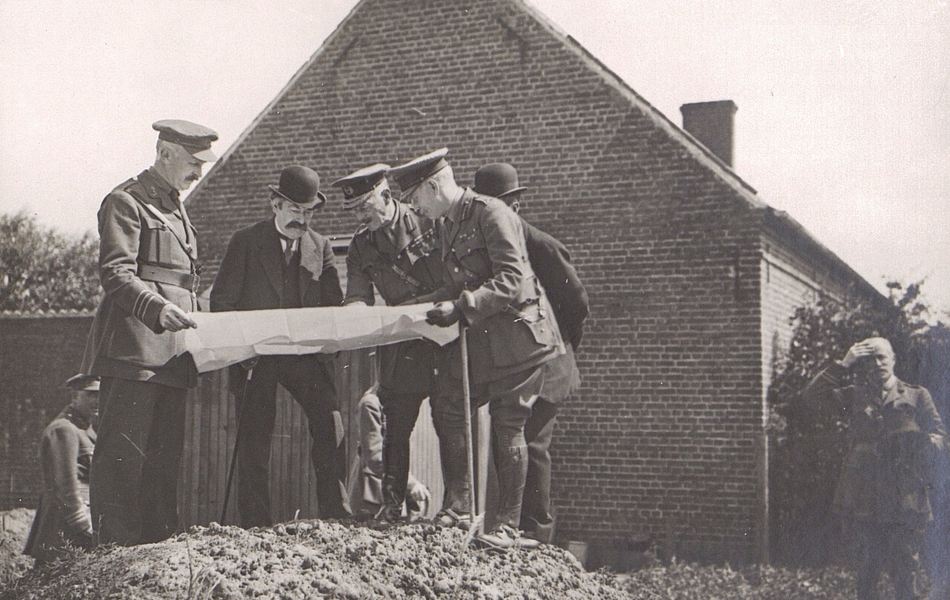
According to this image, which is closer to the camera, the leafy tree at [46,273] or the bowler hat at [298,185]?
the bowler hat at [298,185]

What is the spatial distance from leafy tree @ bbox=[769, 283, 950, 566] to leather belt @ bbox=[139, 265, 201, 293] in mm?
6130

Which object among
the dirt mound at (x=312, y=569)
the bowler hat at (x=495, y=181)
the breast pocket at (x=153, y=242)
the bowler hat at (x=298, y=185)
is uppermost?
the bowler hat at (x=495, y=181)

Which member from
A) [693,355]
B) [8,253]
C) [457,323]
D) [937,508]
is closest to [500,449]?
[457,323]

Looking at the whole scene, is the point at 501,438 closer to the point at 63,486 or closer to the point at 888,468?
the point at 888,468

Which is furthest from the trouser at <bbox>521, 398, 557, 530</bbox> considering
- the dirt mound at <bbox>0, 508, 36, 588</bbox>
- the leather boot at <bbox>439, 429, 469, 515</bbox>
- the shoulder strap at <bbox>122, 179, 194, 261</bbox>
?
the dirt mound at <bbox>0, 508, 36, 588</bbox>

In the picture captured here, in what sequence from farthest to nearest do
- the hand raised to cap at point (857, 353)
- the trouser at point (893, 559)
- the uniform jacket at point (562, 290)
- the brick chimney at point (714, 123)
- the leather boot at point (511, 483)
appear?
the brick chimney at point (714, 123), the hand raised to cap at point (857, 353), the trouser at point (893, 559), the uniform jacket at point (562, 290), the leather boot at point (511, 483)

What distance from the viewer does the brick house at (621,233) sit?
9.85m

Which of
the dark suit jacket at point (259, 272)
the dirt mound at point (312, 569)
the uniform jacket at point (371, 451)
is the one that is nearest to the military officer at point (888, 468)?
the dirt mound at point (312, 569)

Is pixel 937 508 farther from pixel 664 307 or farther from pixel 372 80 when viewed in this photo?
pixel 372 80

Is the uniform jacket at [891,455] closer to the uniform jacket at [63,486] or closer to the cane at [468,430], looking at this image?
the cane at [468,430]

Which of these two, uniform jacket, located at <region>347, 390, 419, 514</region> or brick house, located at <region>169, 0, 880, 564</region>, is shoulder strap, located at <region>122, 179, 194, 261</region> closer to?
uniform jacket, located at <region>347, 390, 419, 514</region>

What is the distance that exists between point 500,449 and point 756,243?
586cm

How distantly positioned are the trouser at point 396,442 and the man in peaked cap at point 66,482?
9.10ft

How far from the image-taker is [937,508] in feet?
18.8
